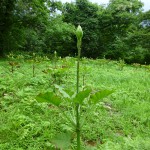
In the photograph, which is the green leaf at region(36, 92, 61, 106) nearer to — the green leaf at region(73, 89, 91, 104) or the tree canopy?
the green leaf at region(73, 89, 91, 104)

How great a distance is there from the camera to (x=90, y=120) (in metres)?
3.96

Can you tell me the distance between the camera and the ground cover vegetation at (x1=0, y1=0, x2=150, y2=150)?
196cm

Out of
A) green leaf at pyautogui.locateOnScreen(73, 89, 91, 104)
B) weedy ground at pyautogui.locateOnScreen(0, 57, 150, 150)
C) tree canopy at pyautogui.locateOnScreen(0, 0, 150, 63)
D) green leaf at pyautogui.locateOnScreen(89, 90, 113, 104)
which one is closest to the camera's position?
green leaf at pyautogui.locateOnScreen(73, 89, 91, 104)

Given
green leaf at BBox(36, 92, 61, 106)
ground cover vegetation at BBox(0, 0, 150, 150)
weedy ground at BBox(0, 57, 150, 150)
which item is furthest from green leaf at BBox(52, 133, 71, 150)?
weedy ground at BBox(0, 57, 150, 150)

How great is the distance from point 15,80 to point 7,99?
4.57ft

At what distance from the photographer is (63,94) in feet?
6.08

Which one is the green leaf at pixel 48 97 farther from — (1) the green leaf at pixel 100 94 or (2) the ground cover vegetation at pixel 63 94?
(1) the green leaf at pixel 100 94

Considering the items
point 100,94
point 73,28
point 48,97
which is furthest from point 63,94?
point 73,28

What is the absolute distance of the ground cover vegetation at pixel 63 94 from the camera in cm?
196

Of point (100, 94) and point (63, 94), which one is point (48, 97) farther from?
point (100, 94)

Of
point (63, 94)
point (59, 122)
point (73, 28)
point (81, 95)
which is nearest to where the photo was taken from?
point (81, 95)

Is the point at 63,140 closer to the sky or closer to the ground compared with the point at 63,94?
closer to the ground

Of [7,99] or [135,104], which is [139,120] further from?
[7,99]

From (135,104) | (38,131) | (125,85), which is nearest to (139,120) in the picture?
(135,104)
